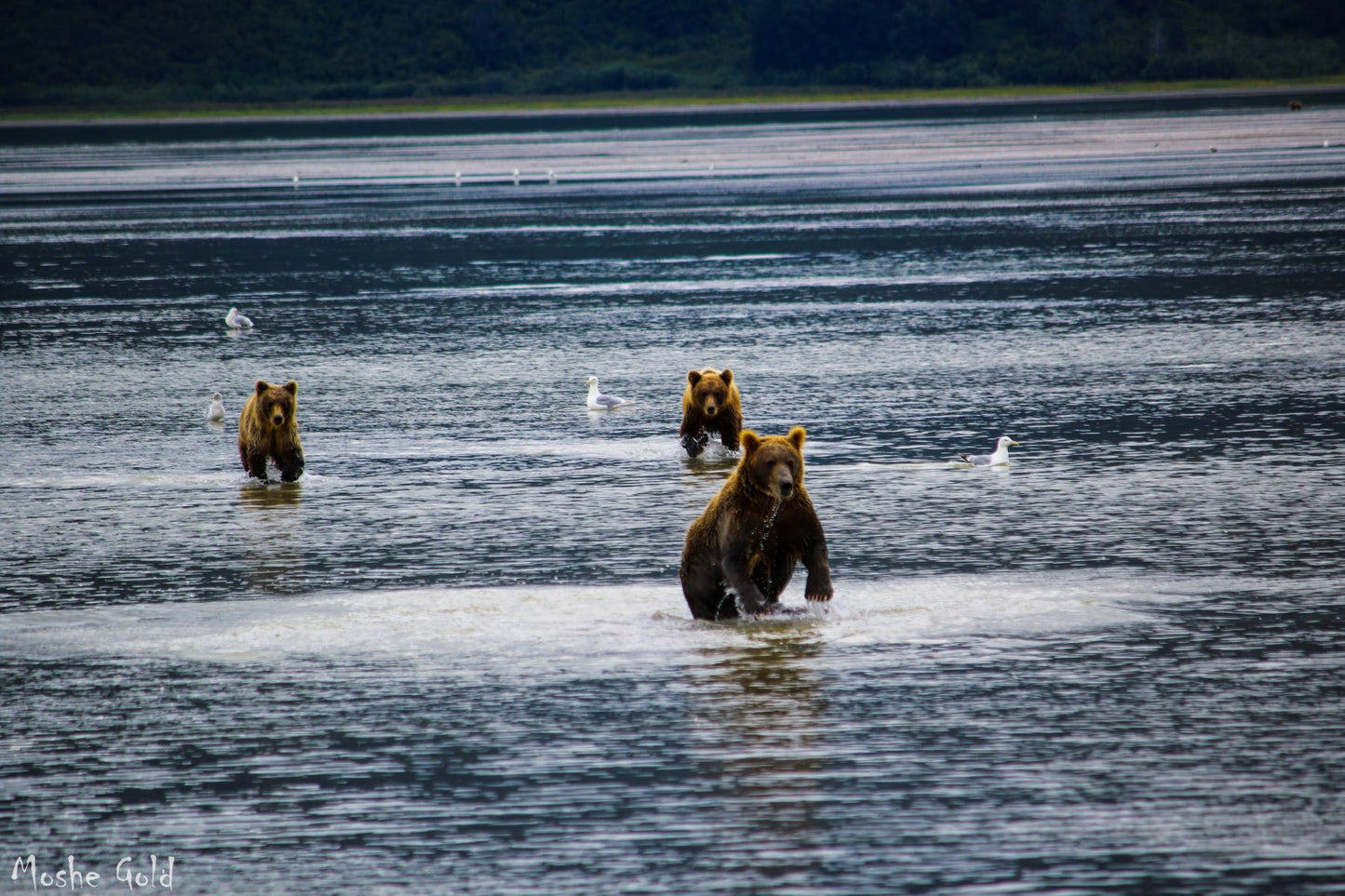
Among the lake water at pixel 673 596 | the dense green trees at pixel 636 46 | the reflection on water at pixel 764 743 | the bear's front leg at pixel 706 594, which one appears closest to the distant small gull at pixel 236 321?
the lake water at pixel 673 596

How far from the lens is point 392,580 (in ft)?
34.7

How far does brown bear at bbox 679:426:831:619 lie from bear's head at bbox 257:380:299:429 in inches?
208

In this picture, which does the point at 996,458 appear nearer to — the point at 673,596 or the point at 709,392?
the point at 709,392

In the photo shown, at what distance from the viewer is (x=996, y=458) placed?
13430mm

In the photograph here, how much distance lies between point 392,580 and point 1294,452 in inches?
277

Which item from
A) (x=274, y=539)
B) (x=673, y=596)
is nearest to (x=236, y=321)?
(x=274, y=539)

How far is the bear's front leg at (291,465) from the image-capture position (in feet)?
45.5

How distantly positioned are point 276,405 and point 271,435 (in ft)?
0.80

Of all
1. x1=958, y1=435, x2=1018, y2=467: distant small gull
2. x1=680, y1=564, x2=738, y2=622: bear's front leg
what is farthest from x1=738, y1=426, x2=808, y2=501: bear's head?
x1=958, y1=435, x2=1018, y2=467: distant small gull

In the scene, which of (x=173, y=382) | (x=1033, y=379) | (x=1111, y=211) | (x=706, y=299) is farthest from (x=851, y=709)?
(x=1111, y=211)

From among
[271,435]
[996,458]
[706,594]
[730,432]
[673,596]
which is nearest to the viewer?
[706,594]

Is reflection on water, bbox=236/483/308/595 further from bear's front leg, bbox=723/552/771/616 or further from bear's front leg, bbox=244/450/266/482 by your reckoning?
bear's front leg, bbox=723/552/771/616

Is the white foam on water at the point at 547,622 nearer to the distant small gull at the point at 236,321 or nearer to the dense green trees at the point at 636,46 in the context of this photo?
the distant small gull at the point at 236,321
